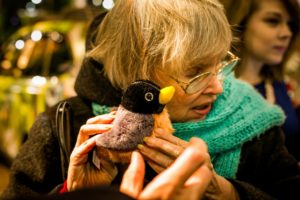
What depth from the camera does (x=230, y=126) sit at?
1243mm

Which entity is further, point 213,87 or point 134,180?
point 213,87

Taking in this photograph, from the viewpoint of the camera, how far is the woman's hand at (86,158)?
3.19 ft

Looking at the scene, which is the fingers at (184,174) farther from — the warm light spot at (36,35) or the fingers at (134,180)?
the warm light spot at (36,35)

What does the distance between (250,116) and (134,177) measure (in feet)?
2.09

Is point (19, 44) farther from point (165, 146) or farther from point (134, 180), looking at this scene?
point (134, 180)

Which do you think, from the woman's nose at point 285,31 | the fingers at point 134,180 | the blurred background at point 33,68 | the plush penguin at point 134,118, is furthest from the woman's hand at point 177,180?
the blurred background at point 33,68

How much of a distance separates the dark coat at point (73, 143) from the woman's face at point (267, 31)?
0.76m

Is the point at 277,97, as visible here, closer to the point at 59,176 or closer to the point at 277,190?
the point at 277,190

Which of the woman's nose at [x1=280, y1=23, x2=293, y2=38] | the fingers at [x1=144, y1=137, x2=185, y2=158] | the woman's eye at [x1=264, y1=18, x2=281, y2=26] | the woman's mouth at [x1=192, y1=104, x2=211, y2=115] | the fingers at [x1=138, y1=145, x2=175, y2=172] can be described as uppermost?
the fingers at [x1=144, y1=137, x2=185, y2=158]

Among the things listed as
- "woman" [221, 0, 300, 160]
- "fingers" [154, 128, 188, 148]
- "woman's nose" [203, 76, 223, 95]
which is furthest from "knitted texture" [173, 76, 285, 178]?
"woman" [221, 0, 300, 160]

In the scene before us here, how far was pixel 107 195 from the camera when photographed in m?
0.64

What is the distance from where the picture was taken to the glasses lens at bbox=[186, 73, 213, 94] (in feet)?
3.62

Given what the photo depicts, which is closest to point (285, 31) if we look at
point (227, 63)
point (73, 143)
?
point (227, 63)

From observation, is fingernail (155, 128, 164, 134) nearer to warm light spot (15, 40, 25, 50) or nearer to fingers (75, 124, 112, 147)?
fingers (75, 124, 112, 147)
